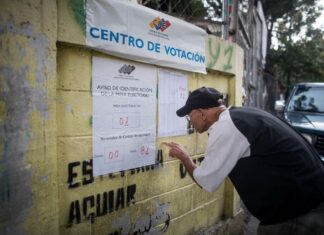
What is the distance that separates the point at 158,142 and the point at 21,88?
1.60 metres

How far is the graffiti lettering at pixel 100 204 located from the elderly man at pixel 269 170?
0.96m

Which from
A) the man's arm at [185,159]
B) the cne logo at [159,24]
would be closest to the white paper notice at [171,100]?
the cne logo at [159,24]

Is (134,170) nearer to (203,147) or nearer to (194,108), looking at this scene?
(194,108)

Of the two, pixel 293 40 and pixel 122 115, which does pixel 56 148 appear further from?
pixel 293 40

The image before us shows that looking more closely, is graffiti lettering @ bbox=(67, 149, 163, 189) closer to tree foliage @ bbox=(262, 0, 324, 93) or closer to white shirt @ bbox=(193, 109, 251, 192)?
white shirt @ bbox=(193, 109, 251, 192)

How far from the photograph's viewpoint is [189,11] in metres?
5.32

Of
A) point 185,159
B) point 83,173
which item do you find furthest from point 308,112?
point 83,173

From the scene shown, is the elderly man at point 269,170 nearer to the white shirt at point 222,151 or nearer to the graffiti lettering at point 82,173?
the white shirt at point 222,151

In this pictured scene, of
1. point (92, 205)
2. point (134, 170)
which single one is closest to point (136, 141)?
point (134, 170)

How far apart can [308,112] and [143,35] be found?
472 centimetres

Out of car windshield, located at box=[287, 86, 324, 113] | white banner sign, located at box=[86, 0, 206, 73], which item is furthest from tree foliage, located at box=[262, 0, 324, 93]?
white banner sign, located at box=[86, 0, 206, 73]

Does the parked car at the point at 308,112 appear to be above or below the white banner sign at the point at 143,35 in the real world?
below

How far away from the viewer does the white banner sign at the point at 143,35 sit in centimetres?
264

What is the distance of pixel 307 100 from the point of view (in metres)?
6.97
